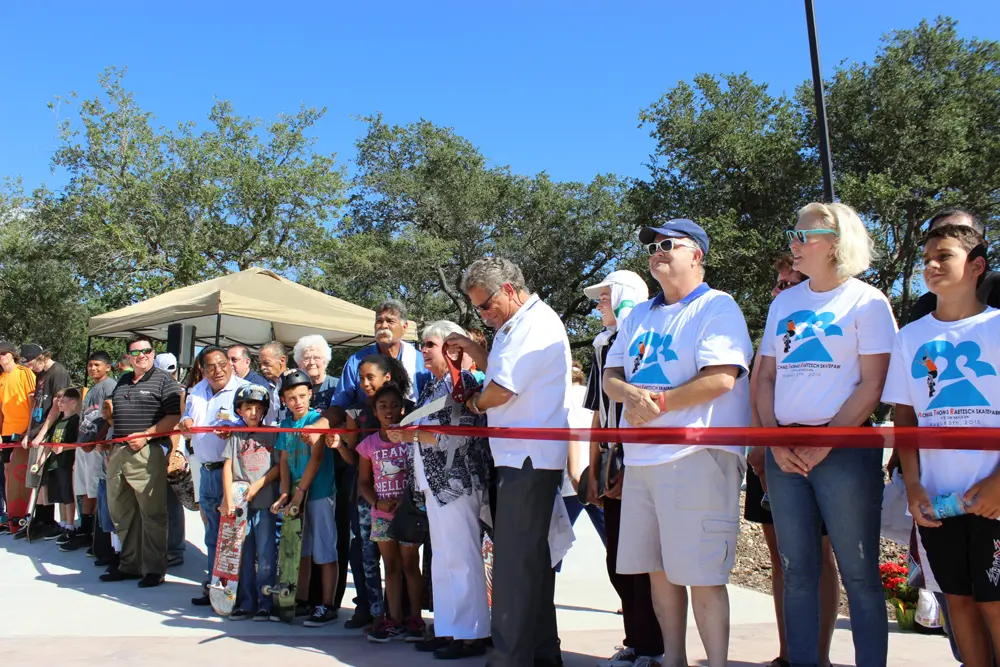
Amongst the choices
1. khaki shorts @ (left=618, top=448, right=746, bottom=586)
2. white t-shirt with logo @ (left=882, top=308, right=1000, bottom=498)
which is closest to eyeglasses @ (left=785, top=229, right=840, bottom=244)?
white t-shirt with logo @ (left=882, top=308, right=1000, bottom=498)

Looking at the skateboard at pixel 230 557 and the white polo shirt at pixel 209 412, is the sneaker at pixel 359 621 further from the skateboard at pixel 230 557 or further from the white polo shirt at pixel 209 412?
the white polo shirt at pixel 209 412

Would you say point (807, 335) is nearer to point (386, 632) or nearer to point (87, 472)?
point (386, 632)

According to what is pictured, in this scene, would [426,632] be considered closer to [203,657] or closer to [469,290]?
[203,657]

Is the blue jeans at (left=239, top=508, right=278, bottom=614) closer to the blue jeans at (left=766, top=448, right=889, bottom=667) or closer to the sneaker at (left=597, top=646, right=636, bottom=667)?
the sneaker at (left=597, top=646, right=636, bottom=667)

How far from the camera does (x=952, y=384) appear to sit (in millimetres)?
2760

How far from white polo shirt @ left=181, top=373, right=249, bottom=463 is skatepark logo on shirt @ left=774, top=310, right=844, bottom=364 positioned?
3990mm

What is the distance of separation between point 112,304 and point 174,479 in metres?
23.8

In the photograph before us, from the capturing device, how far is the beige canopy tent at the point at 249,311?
1015cm

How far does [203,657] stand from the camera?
14.0ft

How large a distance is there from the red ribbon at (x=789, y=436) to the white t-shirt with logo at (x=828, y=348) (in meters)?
0.24

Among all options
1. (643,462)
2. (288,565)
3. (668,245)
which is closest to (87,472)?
(288,565)

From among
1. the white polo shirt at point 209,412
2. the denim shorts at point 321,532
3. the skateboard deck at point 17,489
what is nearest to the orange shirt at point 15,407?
the skateboard deck at point 17,489

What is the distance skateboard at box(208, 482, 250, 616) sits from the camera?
5254 mm

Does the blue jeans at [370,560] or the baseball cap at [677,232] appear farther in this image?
the blue jeans at [370,560]
